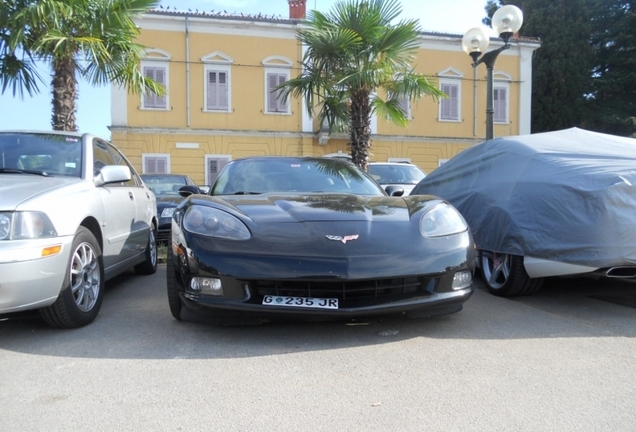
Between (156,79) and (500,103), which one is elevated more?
(156,79)

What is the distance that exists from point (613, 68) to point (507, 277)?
30.4m

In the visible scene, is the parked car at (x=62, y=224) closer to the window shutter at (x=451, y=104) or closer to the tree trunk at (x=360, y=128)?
the tree trunk at (x=360, y=128)

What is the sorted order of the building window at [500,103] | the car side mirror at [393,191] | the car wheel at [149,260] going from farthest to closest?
the building window at [500,103], the car wheel at [149,260], the car side mirror at [393,191]

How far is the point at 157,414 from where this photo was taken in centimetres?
220

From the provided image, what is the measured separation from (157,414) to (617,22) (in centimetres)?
3310

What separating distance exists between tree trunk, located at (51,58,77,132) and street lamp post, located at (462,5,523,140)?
6913mm

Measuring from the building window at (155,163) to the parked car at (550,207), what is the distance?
54.4 ft

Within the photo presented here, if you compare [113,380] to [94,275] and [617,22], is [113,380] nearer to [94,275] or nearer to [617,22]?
[94,275]

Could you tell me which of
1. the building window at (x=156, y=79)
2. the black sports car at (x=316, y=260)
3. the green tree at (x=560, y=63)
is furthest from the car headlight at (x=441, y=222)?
the green tree at (x=560, y=63)

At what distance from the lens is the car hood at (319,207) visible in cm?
328

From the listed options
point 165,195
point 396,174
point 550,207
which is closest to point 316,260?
point 550,207

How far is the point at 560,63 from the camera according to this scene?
25859 millimetres

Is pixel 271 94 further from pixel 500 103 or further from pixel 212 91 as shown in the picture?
pixel 500 103

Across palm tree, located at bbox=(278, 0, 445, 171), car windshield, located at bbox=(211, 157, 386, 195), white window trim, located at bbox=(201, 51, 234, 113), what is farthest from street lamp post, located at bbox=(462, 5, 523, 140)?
white window trim, located at bbox=(201, 51, 234, 113)
